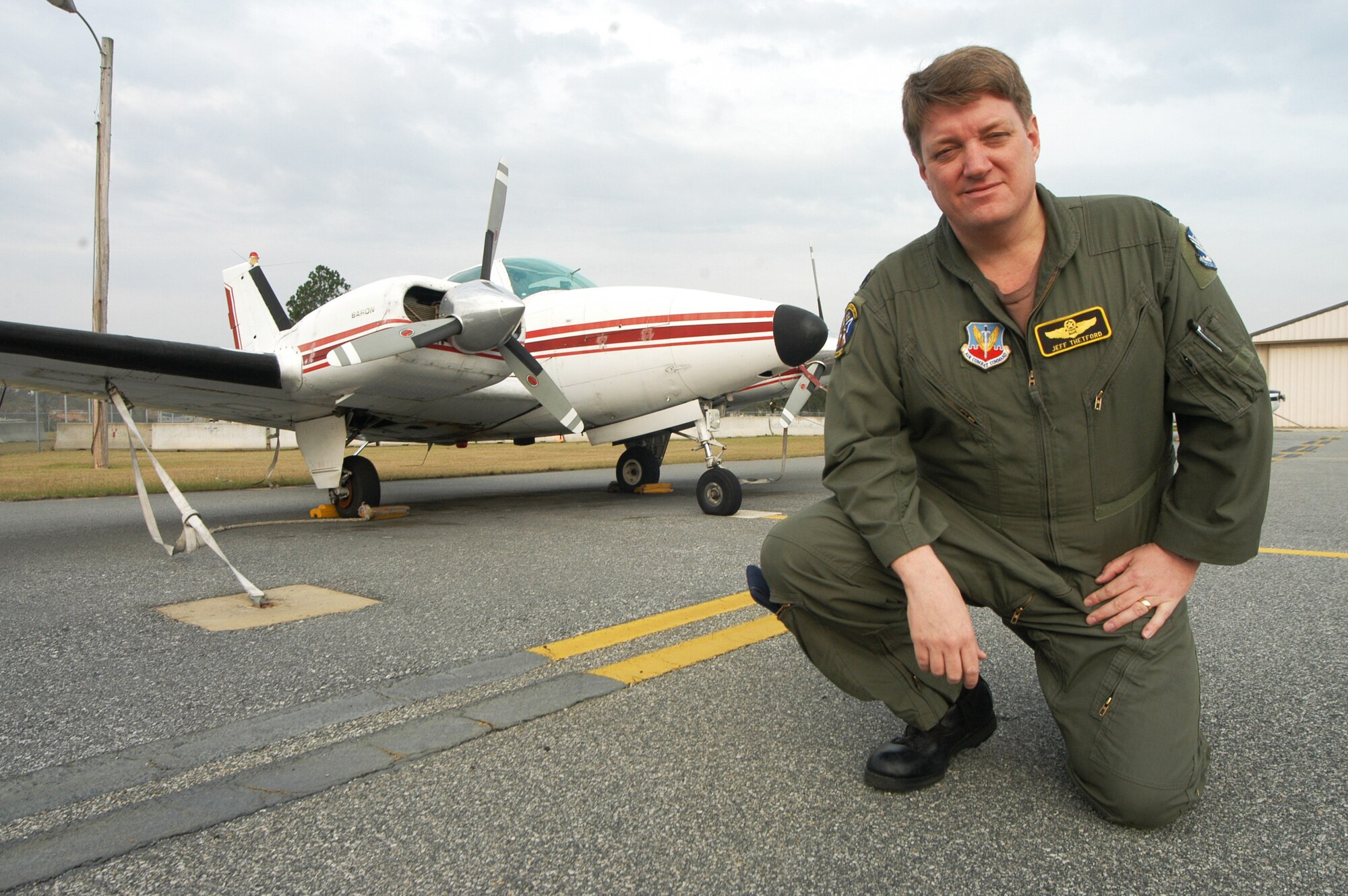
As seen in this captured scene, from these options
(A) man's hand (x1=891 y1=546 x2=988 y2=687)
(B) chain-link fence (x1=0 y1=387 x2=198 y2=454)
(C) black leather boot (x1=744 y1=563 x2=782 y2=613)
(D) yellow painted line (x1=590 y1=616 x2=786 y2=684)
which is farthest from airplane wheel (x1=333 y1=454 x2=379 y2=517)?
(B) chain-link fence (x1=0 y1=387 x2=198 y2=454)

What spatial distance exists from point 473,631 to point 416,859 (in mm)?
1953

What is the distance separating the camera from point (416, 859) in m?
1.75

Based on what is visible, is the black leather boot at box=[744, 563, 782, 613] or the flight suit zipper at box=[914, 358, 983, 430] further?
the black leather boot at box=[744, 563, 782, 613]

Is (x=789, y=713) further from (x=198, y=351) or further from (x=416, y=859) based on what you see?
(x=198, y=351)

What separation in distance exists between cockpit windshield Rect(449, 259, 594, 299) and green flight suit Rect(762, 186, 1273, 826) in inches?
296

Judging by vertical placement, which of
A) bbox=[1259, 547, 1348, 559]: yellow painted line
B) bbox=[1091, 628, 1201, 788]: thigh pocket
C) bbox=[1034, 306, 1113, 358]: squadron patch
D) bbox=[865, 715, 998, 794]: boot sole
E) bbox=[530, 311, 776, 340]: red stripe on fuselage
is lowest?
bbox=[1259, 547, 1348, 559]: yellow painted line

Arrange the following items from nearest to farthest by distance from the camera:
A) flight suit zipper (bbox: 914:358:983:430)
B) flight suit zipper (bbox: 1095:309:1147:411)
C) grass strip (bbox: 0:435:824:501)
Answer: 1. flight suit zipper (bbox: 1095:309:1147:411)
2. flight suit zipper (bbox: 914:358:983:430)
3. grass strip (bbox: 0:435:824:501)


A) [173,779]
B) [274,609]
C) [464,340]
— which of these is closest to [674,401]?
[464,340]

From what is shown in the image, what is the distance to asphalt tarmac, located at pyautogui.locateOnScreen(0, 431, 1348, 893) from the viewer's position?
1.70 metres

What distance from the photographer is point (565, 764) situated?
7.28 ft

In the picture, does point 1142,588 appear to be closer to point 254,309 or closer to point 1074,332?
point 1074,332

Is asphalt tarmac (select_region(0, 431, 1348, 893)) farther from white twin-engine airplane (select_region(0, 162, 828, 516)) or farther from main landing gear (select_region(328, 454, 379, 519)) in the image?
main landing gear (select_region(328, 454, 379, 519))

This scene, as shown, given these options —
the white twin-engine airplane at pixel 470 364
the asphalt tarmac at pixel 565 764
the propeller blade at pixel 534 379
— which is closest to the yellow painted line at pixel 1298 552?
the asphalt tarmac at pixel 565 764

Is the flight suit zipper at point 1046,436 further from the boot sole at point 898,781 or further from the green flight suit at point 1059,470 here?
the boot sole at point 898,781
